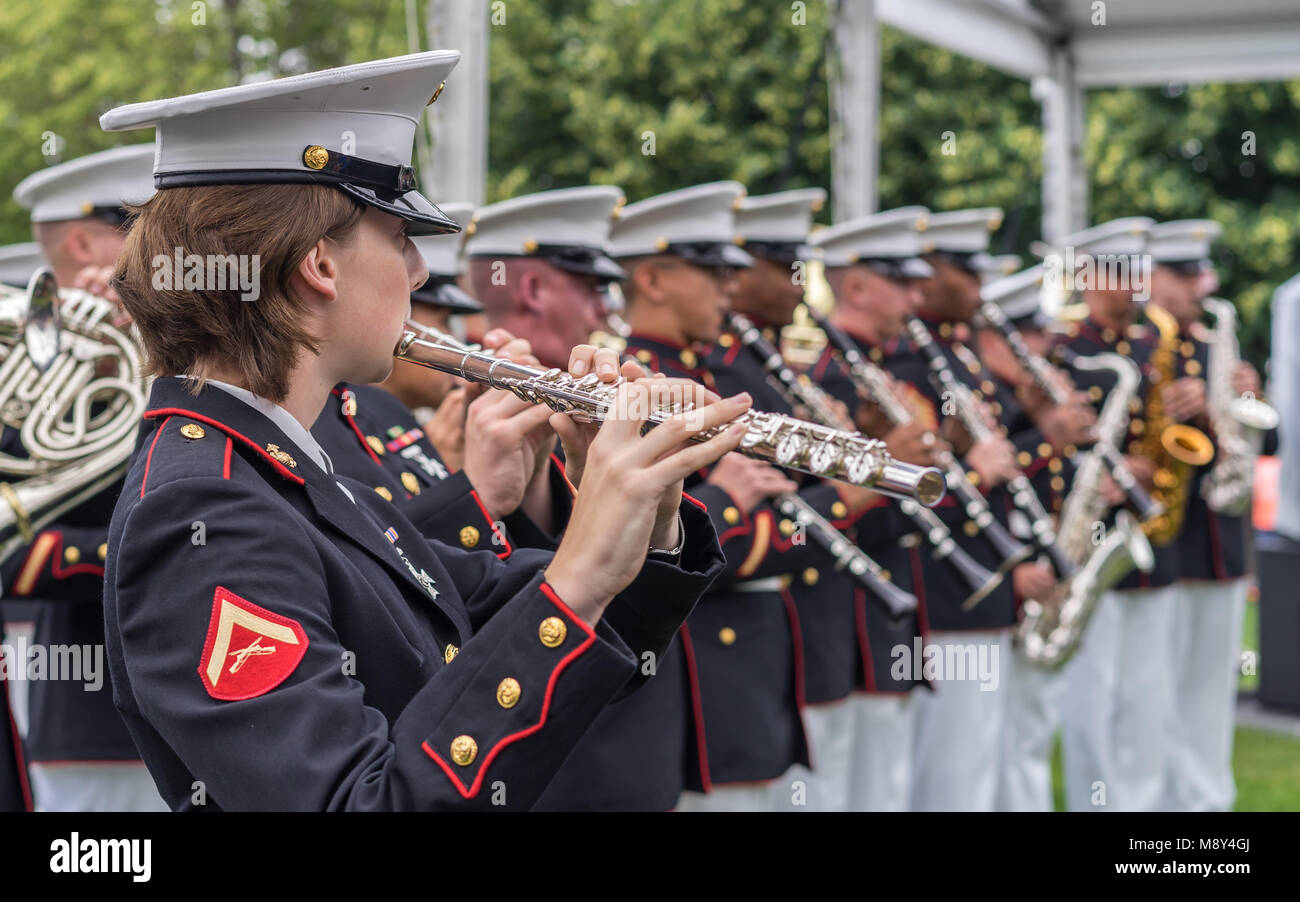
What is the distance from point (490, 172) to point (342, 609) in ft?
68.7

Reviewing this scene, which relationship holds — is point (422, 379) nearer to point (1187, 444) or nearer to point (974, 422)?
point (974, 422)

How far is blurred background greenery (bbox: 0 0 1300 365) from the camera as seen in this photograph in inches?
749

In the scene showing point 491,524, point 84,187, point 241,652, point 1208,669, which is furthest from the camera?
point 1208,669

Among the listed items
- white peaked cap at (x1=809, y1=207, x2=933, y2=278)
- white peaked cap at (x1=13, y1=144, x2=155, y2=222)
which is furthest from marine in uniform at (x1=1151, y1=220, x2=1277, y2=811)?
white peaked cap at (x1=13, y1=144, x2=155, y2=222)

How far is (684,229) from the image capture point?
15.4 ft

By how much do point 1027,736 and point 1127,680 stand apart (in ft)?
3.35

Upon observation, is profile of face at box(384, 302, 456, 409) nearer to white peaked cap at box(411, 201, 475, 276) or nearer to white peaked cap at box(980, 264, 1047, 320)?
white peaked cap at box(411, 201, 475, 276)

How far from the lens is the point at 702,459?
176 cm

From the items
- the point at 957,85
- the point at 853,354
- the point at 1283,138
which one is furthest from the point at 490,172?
the point at 853,354

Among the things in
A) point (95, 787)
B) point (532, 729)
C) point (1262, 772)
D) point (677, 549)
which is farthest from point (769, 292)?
point (1262, 772)

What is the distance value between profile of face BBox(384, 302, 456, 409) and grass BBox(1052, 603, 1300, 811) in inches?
202

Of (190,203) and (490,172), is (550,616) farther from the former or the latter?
(490,172)

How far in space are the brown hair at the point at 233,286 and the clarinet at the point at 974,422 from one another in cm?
454
